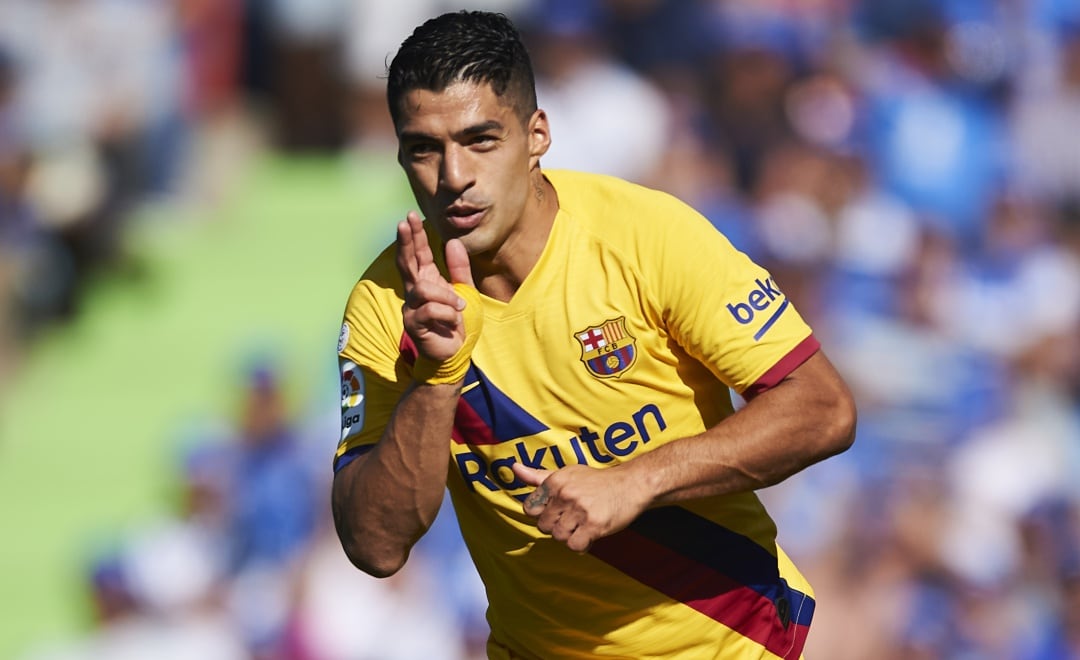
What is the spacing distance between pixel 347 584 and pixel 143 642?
4.82 ft

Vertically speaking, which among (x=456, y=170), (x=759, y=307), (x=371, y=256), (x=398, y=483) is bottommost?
(x=371, y=256)

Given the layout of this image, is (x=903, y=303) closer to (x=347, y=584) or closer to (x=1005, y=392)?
(x=1005, y=392)

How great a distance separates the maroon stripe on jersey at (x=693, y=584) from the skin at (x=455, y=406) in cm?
37

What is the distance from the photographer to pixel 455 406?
3.92 metres

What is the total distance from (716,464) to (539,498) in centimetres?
49

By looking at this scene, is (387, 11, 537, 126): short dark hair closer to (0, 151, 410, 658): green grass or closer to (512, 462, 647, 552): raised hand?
(512, 462, 647, 552): raised hand

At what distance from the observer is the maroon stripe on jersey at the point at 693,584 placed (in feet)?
13.8

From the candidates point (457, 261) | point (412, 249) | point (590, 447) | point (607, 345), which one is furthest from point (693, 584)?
point (412, 249)

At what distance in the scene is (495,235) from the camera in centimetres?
406

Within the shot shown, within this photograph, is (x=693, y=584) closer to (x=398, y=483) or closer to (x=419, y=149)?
(x=398, y=483)

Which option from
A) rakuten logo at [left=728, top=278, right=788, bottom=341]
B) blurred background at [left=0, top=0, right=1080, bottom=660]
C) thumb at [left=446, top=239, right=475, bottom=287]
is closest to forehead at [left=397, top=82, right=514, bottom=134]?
thumb at [left=446, top=239, right=475, bottom=287]

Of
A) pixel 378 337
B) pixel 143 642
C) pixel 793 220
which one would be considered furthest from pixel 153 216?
pixel 378 337

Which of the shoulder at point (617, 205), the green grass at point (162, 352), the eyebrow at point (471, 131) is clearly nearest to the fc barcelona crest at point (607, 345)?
the shoulder at point (617, 205)

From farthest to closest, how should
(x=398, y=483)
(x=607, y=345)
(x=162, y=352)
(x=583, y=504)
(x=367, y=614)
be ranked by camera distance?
1. (x=162, y=352)
2. (x=367, y=614)
3. (x=607, y=345)
4. (x=398, y=483)
5. (x=583, y=504)
